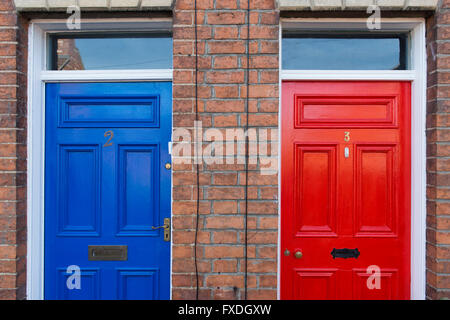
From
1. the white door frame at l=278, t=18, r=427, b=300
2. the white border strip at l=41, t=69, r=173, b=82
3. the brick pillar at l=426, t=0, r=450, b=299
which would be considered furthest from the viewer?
the white border strip at l=41, t=69, r=173, b=82

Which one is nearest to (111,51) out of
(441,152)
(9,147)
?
(9,147)

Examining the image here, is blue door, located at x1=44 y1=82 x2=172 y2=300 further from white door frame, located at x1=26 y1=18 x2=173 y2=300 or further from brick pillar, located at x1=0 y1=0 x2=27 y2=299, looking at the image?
brick pillar, located at x1=0 y1=0 x2=27 y2=299

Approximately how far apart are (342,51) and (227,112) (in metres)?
1.01

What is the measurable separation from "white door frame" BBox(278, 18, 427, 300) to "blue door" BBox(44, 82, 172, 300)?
0.92 m

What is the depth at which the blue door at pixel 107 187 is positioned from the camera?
2203 millimetres

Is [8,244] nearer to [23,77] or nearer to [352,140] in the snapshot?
[23,77]

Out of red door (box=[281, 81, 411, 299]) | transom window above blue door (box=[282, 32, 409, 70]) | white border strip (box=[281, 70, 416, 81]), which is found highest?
transom window above blue door (box=[282, 32, 409, 70])

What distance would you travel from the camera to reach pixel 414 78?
6.95ft

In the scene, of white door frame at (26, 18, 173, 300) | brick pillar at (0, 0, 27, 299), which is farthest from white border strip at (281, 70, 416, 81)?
brick pillar at (0, 0, 27, 299)

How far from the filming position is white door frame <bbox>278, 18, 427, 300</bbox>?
207 cm

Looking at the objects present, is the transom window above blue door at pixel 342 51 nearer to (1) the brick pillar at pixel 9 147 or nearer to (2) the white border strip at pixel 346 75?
(2) the white border strip at pixel 346 75

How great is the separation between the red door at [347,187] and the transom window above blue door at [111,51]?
983 mm

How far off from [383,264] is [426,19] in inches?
69.6

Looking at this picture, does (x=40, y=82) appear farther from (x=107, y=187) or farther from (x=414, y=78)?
(x=414, y=78)
